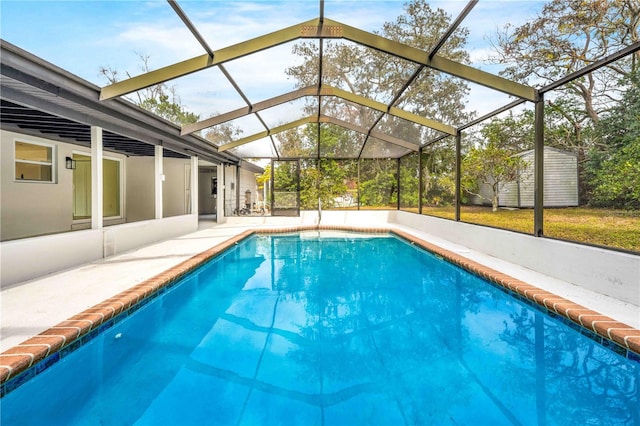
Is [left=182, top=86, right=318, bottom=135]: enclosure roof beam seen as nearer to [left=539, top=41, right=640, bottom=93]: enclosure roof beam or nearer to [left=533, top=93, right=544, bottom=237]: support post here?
[left=533, top=93, right=544, bottom=237]: support post

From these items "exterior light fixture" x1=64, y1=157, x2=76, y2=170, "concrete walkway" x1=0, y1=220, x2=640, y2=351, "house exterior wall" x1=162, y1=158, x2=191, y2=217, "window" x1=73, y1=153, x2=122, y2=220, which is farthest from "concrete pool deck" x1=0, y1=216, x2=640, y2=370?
"house exterior wall" x1=162, y1=158, x2=191, y2=217

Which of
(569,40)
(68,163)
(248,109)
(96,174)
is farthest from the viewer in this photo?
(569,40)

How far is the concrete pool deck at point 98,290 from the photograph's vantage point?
10.3 feet

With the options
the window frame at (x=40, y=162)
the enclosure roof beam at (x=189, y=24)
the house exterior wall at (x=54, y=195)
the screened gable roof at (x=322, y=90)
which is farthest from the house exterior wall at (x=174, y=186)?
the enclosure roof beam at (x=189, y=24)

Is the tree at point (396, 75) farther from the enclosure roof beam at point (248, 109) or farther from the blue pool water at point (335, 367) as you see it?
the blue pool water at point (335, 367)

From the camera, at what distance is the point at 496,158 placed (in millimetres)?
9531

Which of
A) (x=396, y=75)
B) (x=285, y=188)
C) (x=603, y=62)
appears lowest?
(x=285, y=188)

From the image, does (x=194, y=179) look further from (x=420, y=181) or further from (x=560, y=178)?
(x=560, y=178)

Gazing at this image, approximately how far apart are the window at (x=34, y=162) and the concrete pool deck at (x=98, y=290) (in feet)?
9.40

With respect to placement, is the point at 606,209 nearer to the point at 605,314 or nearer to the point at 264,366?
the point at 605,314

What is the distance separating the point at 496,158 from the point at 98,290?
9606 mm

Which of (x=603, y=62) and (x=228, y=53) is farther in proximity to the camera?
(x=228, y=53)

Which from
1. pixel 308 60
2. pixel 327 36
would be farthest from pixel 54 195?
pixel 327 36

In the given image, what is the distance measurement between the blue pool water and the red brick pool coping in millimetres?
135
